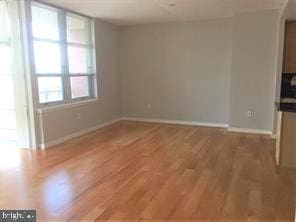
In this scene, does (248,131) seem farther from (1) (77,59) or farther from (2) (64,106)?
(1) (77,59)

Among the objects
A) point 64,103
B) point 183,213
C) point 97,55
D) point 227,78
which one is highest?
point 97,55

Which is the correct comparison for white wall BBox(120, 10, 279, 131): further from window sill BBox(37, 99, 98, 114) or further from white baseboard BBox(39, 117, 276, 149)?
window sill BBox(37, 99, 98, 114)

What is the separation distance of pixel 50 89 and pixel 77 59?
102cm

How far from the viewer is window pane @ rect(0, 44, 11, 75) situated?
4.49m

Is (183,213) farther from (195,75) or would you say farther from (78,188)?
(195,75)

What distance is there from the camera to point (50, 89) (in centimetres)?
488

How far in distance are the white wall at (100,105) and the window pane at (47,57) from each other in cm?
76

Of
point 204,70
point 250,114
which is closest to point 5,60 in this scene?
point 204,70

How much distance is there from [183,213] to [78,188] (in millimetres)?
1270

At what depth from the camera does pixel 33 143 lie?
4523 mm

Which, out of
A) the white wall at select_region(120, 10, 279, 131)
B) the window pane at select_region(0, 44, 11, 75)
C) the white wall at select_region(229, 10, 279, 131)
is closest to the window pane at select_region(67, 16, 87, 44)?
the window pane at select_region(0, 44, 11, 75)

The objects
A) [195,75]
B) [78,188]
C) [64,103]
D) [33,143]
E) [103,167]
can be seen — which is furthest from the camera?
[195,75]

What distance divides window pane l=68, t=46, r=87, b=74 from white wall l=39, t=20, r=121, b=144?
375 millimetres

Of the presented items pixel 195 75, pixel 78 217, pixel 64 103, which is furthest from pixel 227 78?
pixel 78 217
